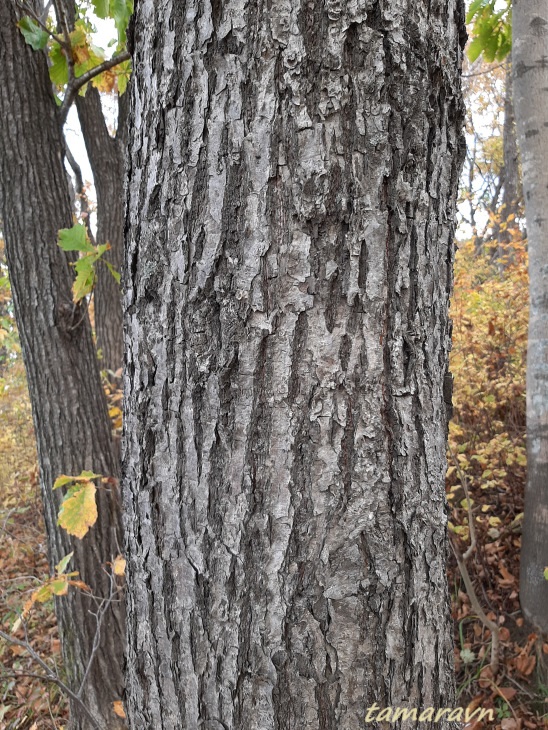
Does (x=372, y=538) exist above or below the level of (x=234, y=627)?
above

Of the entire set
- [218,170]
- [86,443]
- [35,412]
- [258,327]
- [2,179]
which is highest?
[2,179]

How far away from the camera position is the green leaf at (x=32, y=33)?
262cm

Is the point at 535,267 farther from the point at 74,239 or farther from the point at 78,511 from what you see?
the point at 78,511

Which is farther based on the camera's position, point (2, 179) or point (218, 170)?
point (2, 179)

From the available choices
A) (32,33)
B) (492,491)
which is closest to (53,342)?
(32,33)

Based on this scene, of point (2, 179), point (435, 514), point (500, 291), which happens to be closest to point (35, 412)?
point (2, 179)

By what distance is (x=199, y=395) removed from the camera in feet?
3.15

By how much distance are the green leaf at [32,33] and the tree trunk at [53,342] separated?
0.73ft

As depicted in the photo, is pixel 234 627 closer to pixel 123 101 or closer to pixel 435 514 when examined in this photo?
pixel 435 514

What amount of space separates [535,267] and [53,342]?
304 centimetres

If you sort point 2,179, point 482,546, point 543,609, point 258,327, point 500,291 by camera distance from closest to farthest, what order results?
point 258,327
point 2,179
point 543,609
point 482,546
point 500,291

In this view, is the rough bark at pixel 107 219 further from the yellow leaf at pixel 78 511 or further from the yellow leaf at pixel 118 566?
the yellow leaf at pixel 78 511

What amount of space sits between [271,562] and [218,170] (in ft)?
2.27

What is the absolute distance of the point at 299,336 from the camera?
0.92 meters
